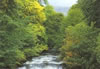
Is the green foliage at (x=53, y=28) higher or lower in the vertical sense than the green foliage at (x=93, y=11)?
higher

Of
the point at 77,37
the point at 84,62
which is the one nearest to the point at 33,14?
the point at 77,37

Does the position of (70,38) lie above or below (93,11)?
below

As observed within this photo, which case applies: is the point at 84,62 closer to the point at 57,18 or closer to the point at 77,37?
the point at 77,37

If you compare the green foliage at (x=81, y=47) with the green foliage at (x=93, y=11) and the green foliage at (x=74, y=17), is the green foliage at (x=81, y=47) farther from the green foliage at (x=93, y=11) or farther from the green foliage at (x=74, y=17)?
the green foliage at (x=74, y=17)

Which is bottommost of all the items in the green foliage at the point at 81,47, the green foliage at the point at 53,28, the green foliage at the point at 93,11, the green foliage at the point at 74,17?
the green foliage at the point at 81,47

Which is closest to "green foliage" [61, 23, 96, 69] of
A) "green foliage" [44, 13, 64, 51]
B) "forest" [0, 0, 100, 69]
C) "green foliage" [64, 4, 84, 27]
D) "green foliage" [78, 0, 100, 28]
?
"forest" [0, 0, 100, 69]

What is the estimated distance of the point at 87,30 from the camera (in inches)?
996

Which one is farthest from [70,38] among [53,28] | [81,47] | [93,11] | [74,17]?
[53,28]

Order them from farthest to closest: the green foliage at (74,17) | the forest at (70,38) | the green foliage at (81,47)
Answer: the green foliage at (74,17) → the green foliage at (81,47) → the forest at (70,38)

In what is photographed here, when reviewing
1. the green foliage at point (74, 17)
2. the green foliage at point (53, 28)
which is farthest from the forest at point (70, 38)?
the green foliage at point (53, 28)

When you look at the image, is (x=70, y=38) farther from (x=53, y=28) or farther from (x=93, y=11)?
(x=53, y=28)

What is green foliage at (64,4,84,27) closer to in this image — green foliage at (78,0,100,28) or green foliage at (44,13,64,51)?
green foliage at (44,13,64,51)

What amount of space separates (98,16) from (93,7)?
1.14 metres

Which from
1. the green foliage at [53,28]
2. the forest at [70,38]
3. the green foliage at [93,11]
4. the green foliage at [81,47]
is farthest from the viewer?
the green foliage at [53,28]
